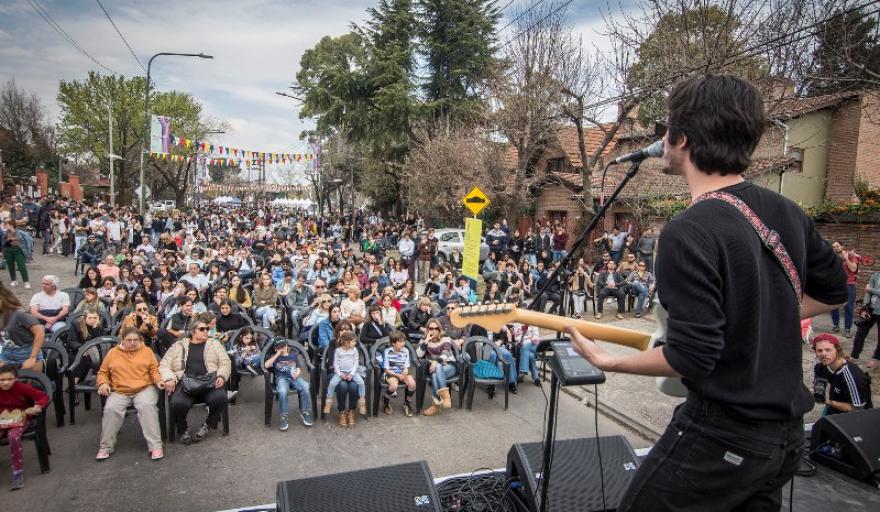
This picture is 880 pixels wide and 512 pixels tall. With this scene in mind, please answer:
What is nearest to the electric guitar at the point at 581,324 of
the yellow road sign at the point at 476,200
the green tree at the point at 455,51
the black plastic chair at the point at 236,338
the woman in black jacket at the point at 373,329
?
the black plastic chair at the point at 236,338

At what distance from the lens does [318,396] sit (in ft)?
23.7

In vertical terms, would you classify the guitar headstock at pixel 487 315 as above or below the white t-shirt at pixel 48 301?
above

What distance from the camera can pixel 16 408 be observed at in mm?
4902

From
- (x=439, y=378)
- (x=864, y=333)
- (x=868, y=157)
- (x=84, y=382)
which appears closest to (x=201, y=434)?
(x=84, y=382)

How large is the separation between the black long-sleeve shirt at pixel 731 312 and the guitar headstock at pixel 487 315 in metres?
0.90

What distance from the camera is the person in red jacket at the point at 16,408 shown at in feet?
15.4

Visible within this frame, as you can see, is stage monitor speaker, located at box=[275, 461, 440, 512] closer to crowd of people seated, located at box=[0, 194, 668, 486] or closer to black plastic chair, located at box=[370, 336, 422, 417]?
crowd of people seated, located at box=[0, 194, 668, 486]

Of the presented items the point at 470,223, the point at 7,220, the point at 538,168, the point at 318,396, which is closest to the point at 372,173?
the point at 538,168

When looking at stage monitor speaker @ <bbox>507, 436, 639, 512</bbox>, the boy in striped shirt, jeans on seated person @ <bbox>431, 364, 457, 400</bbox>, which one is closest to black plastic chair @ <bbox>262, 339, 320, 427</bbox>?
the boy in striped shirt

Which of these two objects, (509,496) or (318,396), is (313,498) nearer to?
(509,496)

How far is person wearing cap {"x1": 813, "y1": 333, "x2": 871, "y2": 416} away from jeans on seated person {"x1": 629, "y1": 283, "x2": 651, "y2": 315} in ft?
23.0

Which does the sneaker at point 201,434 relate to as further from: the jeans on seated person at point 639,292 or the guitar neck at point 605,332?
the jeans on seated person at point 639,292

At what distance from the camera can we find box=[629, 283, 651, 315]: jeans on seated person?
39.7 ft

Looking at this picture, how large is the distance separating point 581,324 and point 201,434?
534cm
